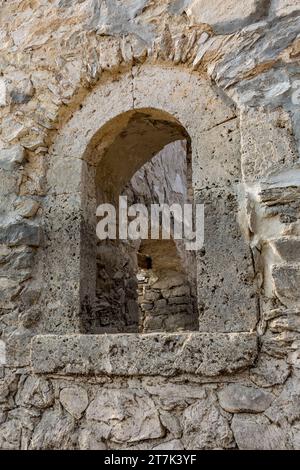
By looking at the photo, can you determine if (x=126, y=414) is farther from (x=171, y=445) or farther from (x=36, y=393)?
(x=36, y=393)

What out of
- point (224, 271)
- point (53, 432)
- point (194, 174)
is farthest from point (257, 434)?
point (194, 174)

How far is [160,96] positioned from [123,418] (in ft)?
5.38

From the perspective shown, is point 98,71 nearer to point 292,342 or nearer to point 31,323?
point 31,323

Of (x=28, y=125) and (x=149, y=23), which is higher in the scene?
(x=149, y=23)

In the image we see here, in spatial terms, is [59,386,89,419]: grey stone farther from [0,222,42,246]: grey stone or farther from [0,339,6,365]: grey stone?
[0,222,42,246]: grey stone

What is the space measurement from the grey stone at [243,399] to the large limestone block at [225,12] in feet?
5.61

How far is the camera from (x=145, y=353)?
6.59 ft

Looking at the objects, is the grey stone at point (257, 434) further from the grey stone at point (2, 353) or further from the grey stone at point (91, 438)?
the grey stone at point (2, 353)

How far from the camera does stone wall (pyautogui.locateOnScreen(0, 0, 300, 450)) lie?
188 centimetres

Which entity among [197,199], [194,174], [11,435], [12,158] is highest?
[12,158]

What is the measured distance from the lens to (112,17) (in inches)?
98.1

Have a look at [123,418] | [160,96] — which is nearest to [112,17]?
[160,96]

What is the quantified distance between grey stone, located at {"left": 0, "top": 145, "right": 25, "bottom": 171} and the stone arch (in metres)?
0.18

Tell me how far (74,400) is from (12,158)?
1.41 metres
